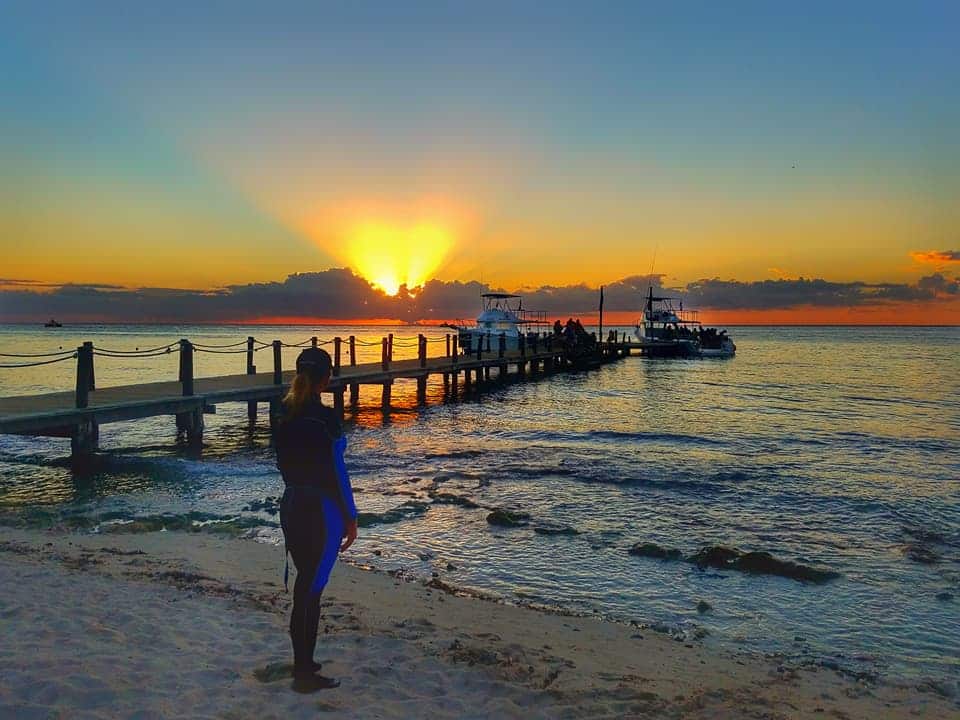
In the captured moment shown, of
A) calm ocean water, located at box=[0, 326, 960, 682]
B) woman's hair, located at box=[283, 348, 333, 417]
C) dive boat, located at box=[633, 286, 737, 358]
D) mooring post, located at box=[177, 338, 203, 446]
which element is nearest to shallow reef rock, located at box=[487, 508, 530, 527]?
calm ocean water, located at box=[0, 326, 960, 682]

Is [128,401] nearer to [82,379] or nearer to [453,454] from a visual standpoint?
[82,379]

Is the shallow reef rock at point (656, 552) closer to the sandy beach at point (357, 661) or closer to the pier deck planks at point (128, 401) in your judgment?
the sandy beach at point (357, 661)

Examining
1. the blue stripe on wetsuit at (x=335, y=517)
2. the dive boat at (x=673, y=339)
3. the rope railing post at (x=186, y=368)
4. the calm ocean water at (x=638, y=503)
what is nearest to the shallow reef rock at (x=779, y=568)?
the calm ocean water at (x=638, y=503)

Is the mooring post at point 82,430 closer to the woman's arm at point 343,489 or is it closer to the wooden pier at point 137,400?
the wooden pier at point 137,400

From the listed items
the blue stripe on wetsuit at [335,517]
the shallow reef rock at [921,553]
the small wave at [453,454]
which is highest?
the blue stripe on wetsuit at [335,517]

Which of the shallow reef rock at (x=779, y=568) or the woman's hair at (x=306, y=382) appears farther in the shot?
the shallow reef rock at (x=779, y=568)

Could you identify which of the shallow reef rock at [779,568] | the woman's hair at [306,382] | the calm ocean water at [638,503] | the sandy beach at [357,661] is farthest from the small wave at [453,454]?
the woman's hair at [306,382]

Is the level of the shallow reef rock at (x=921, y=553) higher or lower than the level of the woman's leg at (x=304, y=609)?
lower

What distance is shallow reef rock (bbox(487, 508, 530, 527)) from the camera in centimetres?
1032

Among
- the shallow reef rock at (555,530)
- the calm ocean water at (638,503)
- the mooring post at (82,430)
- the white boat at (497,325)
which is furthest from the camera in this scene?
the white boat at (497,325)

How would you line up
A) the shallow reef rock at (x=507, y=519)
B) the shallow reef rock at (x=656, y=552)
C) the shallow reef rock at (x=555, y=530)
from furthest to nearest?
the shallow reef rock at (x=507, y=519) → the shallow reef rock at (x=555, y=530) → the shallow reef rock at (x=656, y=552)

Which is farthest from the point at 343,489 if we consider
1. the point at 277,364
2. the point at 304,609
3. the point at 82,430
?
the point at 277,364

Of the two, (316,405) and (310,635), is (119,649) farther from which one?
(316,405)

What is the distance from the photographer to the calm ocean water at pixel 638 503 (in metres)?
7.28
